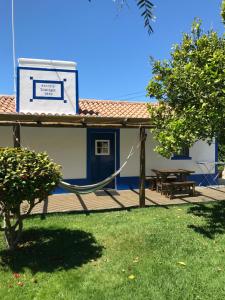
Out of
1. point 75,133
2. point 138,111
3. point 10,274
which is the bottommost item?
point 10,274

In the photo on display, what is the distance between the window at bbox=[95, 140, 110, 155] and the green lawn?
4.90 metres

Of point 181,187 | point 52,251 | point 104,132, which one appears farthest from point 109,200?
point 52,251

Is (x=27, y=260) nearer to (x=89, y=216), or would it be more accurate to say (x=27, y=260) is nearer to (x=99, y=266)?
(x=99, y=266)

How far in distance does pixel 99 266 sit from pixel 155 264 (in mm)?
845

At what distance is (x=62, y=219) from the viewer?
799 cm

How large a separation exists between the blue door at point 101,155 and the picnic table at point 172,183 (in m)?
1.63

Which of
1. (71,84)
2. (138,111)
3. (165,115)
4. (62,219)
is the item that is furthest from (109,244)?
(138,111)

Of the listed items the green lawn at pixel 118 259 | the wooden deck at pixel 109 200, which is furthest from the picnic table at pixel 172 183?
the green lawn at pixel 118 259

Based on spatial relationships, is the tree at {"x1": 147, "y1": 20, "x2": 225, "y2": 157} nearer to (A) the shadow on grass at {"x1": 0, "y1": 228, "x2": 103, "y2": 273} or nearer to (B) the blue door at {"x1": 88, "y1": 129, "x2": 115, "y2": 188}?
(A) the shadow on grass at {"x1": 0, "y1": 228, "x2": 103, "y2": 273}

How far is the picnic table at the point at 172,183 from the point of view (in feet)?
36.7

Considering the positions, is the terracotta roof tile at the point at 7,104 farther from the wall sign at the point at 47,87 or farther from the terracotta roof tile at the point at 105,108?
the wall sign at the point at 47,87

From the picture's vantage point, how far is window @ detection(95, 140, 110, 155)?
504 inches

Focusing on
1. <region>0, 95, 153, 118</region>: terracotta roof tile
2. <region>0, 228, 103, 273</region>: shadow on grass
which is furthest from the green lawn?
<region>0, 95, 153, 118</region>: terracotta roof tile

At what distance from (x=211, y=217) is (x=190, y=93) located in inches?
113
